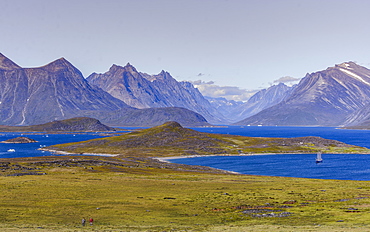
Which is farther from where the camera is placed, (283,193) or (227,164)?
(227,164)

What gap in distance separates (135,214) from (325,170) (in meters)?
115

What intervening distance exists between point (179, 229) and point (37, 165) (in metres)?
90.5

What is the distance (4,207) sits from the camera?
56969 millimetres

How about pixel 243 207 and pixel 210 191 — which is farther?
pixel 210 191

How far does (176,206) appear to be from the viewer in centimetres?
6162

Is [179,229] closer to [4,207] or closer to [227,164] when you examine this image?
[4,207]

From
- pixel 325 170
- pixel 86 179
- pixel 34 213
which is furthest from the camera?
pixel 325 170

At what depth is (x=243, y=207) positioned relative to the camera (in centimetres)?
6088

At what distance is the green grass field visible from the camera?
47.7 meters

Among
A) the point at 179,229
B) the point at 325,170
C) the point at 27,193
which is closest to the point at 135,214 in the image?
the point at 179,229

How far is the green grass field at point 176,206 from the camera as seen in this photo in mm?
47688

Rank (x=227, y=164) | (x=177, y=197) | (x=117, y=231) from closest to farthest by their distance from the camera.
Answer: (x=117, y=231)
(x=177, y=197)
(x=227, y=164)

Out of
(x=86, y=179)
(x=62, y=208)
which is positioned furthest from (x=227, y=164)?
(x=62, y=208)

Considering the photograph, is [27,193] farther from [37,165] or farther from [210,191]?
[37,165]
